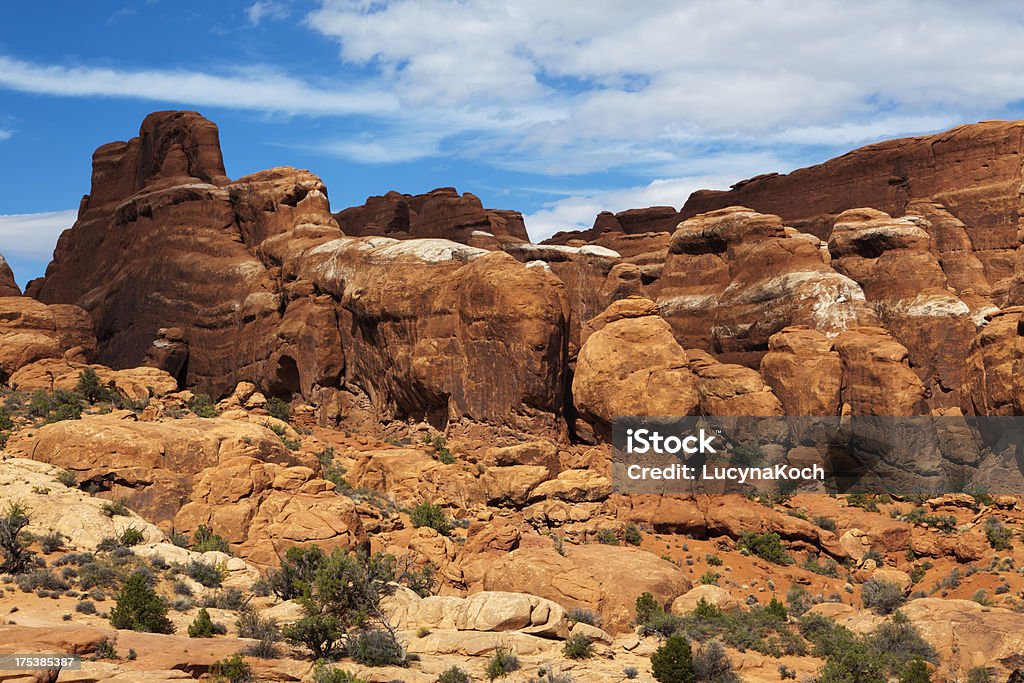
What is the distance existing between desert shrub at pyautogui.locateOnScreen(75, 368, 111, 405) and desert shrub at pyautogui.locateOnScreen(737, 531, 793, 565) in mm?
25323

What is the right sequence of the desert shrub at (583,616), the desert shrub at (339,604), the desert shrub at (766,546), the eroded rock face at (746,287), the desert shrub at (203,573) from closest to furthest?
the desert shrub at (339,604)
the desert shrub at (203,573)
the desert shrub at (583,616)
the desert shrub at (766,546)
the eroded rock face at (746,287)

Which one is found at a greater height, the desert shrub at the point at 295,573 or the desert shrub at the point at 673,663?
the desert shrub at the point at 295,573

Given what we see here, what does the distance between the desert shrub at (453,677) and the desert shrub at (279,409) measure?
31652mm

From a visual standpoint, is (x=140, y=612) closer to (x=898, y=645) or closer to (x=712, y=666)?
(x=712, y=666)

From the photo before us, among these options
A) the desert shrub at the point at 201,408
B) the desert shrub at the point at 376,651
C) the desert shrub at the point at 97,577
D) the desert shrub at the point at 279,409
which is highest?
the desert shrub at the point at 201,408

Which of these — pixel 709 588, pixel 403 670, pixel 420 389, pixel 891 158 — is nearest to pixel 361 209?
pixel 891 158

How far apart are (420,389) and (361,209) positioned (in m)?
65.3

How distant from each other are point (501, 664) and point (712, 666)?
498 centimetres

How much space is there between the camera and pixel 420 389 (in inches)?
1811

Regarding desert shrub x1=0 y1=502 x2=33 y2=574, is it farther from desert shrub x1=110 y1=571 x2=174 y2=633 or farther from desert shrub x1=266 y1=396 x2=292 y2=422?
desert shrub x1=266 y1=396 x2=292 y2=422

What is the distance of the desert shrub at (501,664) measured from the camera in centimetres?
1969

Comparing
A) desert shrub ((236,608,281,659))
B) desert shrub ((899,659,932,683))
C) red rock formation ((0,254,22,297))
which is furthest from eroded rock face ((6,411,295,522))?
red rock formation ((0,254,22,297))

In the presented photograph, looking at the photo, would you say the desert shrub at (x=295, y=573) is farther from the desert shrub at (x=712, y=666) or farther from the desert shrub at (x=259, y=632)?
the desert shrub at (x=712, y=666)

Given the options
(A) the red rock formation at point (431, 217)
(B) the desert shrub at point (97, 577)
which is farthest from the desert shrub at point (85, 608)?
(A) the red rock formation at point (431, 217)
